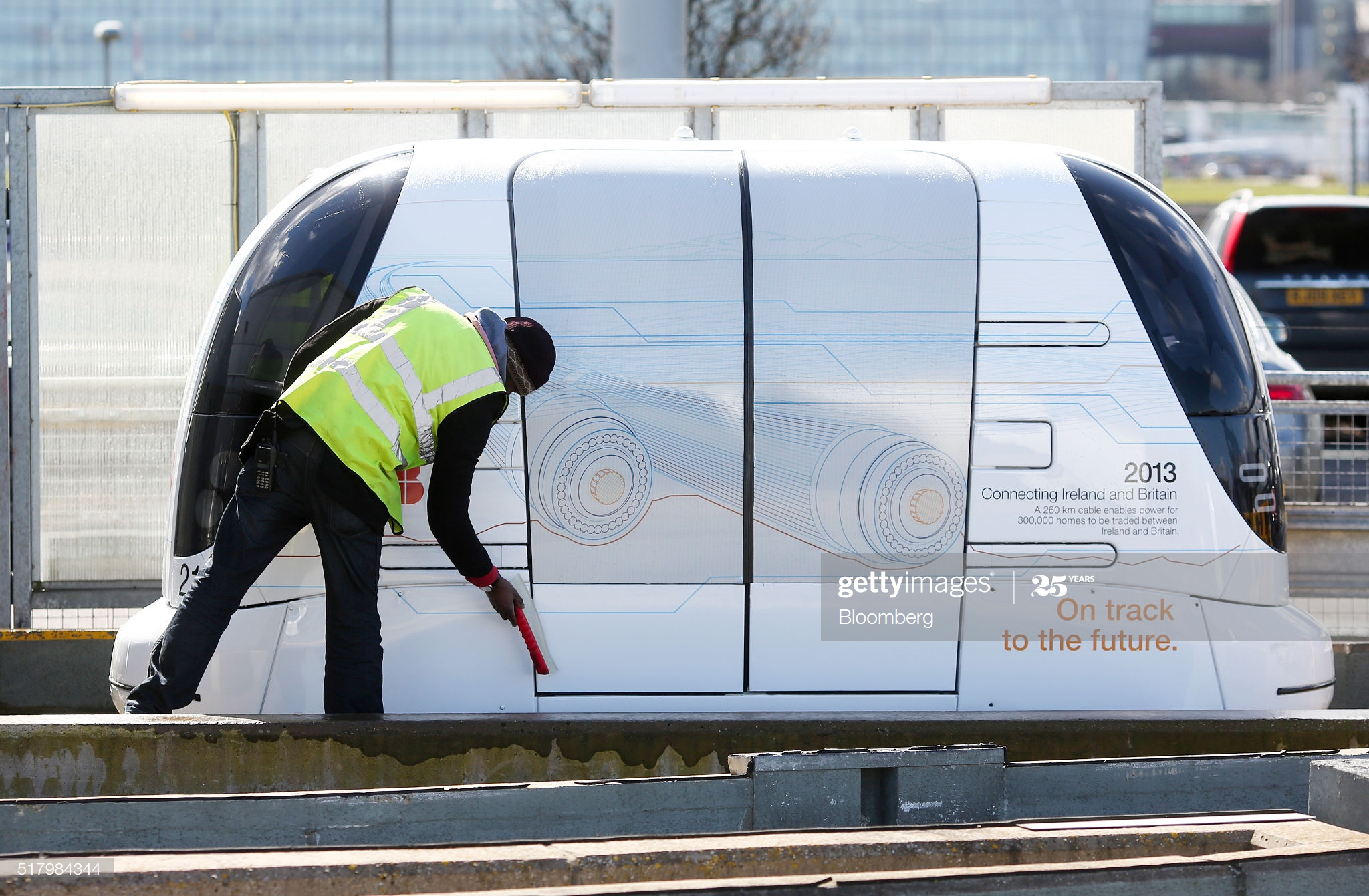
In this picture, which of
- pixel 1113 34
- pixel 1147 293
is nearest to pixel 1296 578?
pixel 1147 293

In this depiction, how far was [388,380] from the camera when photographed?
153 inches

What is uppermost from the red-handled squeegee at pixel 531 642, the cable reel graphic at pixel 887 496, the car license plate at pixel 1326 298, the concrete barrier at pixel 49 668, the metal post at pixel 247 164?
the metal post at pixel 247 164

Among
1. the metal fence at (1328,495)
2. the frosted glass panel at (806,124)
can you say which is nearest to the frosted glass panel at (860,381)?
the frosted glass panel at (806,124)

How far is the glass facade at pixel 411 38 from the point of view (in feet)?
302

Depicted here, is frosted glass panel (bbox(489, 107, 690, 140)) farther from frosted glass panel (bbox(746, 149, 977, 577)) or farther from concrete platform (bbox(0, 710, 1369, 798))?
concrete platform (bbox(0, 710, 1369, 798))

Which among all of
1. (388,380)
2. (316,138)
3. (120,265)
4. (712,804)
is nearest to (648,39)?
(316,138)

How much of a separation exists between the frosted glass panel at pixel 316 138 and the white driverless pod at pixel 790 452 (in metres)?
2.92

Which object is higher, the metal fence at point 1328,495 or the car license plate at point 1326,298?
the car license plate at point 1326,298

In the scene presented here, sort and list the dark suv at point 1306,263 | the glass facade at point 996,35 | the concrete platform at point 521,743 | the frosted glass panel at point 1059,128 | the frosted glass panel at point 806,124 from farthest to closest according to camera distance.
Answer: the glass facade at point 996,35
the dark suv at point 1306,263
the frosted glass panel at point 806,124
the frosted glass panel at point 1059,128
the concrete platform at point 521,743

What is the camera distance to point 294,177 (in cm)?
693

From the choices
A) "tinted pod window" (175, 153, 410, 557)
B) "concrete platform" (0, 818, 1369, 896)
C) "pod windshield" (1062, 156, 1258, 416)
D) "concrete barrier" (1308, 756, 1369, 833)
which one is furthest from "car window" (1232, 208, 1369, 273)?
"concrete platform" (0, 818, 1369, 896)

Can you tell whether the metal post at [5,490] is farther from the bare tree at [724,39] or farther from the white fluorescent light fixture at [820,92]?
the bare tree at [724,39]

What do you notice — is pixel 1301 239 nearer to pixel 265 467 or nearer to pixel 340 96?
pixel 340 96

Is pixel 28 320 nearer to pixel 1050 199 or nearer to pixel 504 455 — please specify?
pixel 504 455
